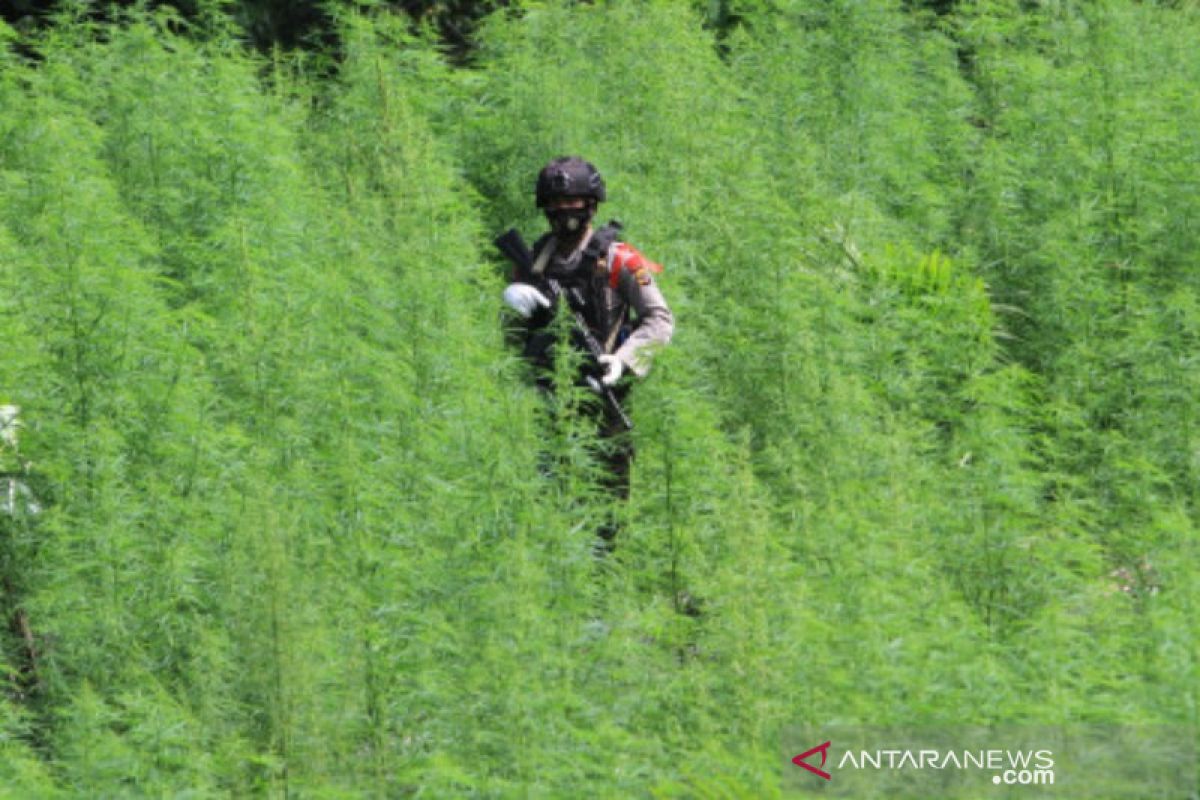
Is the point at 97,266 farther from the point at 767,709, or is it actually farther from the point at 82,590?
the point at 767,709

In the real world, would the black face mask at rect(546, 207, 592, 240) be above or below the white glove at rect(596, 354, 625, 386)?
above

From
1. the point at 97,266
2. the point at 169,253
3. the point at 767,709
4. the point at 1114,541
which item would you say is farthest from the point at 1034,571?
the point at 169,253

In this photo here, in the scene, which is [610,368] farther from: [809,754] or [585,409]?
[809,754]

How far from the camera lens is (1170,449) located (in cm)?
1013

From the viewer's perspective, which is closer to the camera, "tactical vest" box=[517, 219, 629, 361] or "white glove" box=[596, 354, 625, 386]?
"white glove" box=[596, 354, 625, 386]

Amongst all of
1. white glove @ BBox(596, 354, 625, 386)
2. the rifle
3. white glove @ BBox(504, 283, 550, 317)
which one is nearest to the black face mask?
the rifle

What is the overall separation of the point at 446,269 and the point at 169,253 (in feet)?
5.28

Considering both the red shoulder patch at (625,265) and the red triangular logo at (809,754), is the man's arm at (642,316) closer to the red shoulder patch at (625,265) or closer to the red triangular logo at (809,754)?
the red shoulder patch at (625,265)

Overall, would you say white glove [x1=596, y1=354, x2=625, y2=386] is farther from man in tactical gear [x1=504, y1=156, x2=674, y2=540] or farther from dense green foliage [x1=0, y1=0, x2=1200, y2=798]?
dense green foliage [x1=0, y1=0, x2=1200, y2=798]

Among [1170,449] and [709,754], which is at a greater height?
[1170,449]

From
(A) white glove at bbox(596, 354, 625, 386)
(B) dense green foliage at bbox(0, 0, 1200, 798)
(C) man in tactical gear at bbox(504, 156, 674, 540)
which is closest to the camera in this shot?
(B) dense green foliage at bbox(0, 0, 1200, 798)

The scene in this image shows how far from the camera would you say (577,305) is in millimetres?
9438

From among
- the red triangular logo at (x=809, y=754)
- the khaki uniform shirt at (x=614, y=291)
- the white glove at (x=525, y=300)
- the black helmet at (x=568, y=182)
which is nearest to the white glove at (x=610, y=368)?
the khaki uniform shirt at (x=614, y=291)

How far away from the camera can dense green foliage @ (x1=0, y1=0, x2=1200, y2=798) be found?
7.27 m
